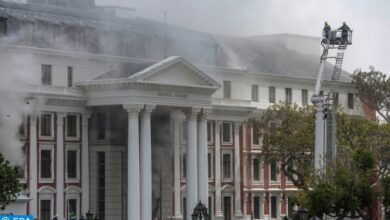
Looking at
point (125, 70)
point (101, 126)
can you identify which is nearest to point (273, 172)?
point (101, 126)

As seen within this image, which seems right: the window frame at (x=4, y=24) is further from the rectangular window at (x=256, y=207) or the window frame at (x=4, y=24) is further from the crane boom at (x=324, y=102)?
the rectangular window at (x=256, y=207)

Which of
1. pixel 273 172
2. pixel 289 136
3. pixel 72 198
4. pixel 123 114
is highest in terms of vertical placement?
pixel 123 114

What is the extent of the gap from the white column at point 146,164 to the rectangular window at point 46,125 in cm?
635

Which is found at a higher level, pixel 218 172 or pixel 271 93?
pixel 271 93

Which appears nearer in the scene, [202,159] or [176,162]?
[202,159]

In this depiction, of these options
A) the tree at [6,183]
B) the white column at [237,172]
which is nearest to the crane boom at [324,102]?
the tree at [6,183]

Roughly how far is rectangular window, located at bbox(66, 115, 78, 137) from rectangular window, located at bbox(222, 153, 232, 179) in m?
15.5

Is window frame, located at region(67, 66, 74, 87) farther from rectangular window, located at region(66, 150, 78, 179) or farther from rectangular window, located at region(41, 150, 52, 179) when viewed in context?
rectangular window, located at region(41, 150, 52, 179)

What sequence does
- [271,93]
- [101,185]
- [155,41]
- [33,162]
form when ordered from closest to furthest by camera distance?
1. [33,162]
2. [101,185]
3. [155,41]
4. [271,93]

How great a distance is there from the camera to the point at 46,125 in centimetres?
9988

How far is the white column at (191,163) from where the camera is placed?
10425cm

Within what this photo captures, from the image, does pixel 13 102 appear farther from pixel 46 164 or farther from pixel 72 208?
pixel 72 208

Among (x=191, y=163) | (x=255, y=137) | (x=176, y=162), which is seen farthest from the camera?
(x=255, y=137)

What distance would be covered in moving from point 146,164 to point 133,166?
1044 millimetres
